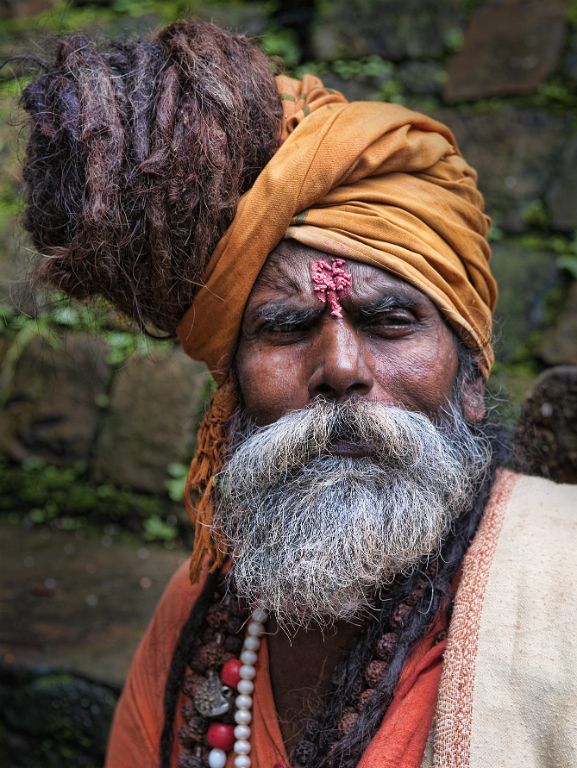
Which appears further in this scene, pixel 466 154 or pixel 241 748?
pixel 466 154

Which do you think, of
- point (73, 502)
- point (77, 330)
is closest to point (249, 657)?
point (73, 502)

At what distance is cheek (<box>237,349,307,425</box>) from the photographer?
6.47 ft

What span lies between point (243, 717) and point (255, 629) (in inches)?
8.1

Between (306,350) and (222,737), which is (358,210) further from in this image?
(222,737)

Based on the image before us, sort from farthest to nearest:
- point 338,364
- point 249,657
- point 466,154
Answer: point 466,154
point 249,657
point 338,364

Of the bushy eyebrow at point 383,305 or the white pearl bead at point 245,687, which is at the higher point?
the bushy eyebrow at point 383,305

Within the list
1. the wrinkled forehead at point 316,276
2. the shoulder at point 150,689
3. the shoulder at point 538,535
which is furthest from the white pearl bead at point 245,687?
the wrinkled forehead at point 316,276

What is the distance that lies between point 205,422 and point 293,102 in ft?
2.66

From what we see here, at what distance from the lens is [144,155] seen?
71.9 inches

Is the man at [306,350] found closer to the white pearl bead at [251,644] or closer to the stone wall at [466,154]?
the white pearl bead at [251,644]

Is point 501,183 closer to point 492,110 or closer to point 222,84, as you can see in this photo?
point 492,110

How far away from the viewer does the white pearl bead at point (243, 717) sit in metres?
2.00

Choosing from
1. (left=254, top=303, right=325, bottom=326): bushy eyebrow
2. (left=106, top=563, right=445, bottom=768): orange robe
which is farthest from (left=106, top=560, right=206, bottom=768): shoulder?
(left=254, top=303, right=325, bottom=326): bushy eyebrow

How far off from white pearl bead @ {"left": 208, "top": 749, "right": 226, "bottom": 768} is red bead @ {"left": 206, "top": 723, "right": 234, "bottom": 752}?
0.01 m
